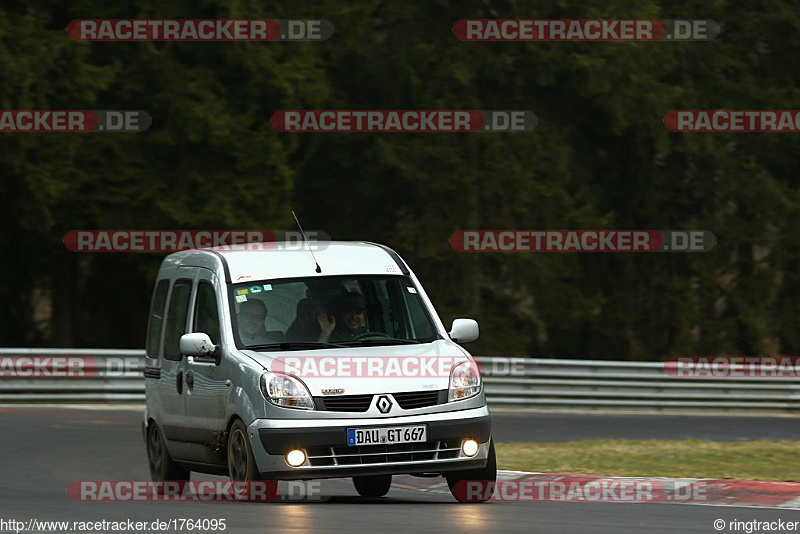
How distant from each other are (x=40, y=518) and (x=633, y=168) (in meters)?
26.0

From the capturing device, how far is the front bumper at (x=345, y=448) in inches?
407

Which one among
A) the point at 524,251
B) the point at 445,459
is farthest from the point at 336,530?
the point at 524,251

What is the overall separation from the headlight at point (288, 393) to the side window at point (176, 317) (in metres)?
1.90

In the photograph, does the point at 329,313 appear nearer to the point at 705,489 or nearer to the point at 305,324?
the point at 305,324

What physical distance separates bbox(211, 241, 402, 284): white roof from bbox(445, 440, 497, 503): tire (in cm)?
160

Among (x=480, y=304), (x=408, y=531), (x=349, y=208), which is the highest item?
(x=349, y=208)

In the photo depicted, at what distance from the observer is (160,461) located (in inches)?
498

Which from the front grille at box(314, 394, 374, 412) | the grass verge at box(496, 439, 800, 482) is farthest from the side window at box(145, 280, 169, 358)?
the grass verge at box(496, 439, 800, 482)

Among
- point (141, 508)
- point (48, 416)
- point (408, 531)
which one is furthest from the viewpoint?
point (48, 416)

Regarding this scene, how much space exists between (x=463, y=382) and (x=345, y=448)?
932mm

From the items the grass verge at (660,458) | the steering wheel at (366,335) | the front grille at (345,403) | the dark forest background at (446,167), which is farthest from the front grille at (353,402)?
the dark forest background at (446,167)

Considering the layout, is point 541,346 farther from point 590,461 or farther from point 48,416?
point 590,461

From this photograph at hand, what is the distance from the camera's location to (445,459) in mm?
10633

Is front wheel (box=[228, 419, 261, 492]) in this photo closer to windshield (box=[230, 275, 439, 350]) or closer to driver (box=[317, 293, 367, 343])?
windshield (box=[230, 275, 439, 350])
